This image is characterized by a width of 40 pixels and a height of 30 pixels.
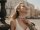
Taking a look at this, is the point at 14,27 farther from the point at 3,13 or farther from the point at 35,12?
the point at 35,12

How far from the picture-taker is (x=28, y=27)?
3.04 ft

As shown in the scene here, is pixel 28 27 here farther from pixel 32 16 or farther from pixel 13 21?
pixel 32 16

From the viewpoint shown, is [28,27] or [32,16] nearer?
[28,27]

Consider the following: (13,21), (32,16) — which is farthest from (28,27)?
(32,16)

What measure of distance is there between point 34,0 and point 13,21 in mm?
493

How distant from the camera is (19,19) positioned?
909 mm

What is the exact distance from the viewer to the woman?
879 mm

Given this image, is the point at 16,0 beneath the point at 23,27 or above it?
above

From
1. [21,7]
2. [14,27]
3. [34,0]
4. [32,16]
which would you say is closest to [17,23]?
[14,27]

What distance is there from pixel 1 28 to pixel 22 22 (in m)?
0.24

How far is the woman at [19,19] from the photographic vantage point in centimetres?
88

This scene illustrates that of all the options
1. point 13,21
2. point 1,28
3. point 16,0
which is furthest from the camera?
point 16,0

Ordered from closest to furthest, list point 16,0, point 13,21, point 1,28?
1. point 1,28
2. point 13,21
3. point 16,0

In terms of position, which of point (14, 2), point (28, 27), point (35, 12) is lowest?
point (28, 27)
